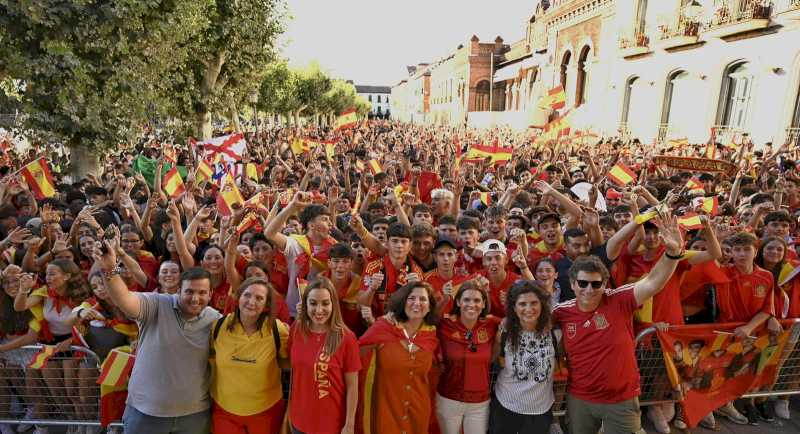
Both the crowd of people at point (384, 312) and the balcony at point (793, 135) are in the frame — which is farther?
the balcony at point (793, 135)

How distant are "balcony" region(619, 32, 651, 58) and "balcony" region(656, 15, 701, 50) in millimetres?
934

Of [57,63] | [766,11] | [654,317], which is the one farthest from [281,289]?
[766,11]

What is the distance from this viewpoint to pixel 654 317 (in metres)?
3.91

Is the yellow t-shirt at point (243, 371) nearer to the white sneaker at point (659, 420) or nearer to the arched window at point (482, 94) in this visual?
the white sneaker at point (659, 420)

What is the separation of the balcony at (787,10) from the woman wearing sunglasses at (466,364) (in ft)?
54.3

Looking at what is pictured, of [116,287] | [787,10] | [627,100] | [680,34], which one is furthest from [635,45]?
[116,287]

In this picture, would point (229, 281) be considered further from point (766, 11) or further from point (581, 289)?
point (766, 11)

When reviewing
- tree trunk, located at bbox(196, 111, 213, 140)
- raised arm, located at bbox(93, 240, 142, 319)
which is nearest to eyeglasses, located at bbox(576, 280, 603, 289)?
raised arm, located at bbox(93, 240, 142, 319)

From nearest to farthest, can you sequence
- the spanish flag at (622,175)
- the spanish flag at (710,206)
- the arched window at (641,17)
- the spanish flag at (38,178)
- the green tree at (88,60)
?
1. the spanish flag at (710,206)
2. the spanish flag at (38,178)
3. the green tree at (88,60)
4. the spanish flag at (622,175)
5. the arched window at (641,17)

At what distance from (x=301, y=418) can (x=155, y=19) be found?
8808 mm

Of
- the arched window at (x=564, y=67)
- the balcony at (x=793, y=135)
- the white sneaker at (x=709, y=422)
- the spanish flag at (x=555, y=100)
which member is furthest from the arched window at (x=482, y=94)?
the white sneaker at (x=709, y=422)

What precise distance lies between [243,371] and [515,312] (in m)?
1.84

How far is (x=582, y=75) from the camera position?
1125 inches

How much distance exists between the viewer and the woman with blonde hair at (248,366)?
10.4 ft
